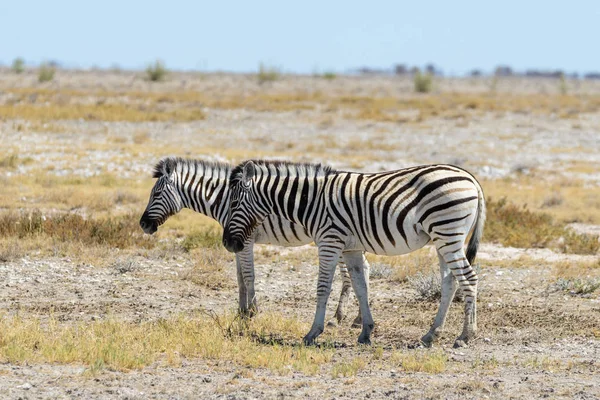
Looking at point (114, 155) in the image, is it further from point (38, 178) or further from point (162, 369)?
point (162, 369)

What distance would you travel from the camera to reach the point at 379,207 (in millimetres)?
8680

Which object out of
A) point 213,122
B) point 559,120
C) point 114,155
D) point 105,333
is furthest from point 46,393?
point 559,120

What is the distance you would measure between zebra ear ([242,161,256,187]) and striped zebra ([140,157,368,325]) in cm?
74

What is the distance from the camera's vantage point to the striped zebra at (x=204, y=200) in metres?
9.68

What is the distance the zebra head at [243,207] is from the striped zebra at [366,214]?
1 cm

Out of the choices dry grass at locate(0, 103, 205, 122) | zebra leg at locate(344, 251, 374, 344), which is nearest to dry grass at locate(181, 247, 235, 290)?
zebra leg at locate(344, 251, 374, 344)

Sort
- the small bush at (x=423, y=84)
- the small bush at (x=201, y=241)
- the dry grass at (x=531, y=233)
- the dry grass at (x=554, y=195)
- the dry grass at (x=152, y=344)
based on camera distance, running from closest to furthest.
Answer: the dry grass at (x=152, y=344)
the small bush at (x=201, y=241)
the dry grass at (x=531, y=233)
the dry grass at (x=554, y=195)
the small bush at (x=423, y=84)

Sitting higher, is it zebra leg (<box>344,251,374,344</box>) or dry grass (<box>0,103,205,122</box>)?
dry grass (<box>0,103,205,122</box>)

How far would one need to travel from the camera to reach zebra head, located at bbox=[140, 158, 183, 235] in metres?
10.0

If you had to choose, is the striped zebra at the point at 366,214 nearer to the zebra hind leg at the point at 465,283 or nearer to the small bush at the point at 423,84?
the zebra hind leg at the point at 465,283

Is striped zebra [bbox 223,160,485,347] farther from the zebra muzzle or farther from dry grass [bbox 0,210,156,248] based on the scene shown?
dry grass [bbox 0,210,156,248]

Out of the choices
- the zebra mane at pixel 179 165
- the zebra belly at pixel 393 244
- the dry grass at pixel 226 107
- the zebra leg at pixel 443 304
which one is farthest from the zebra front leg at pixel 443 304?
the dry grass at pixel 226 107

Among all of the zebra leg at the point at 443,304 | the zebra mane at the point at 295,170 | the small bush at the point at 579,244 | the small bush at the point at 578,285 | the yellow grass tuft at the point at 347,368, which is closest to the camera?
the yellow grass tuft at the point at 347,368

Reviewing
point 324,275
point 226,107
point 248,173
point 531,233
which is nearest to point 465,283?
point 324,275
